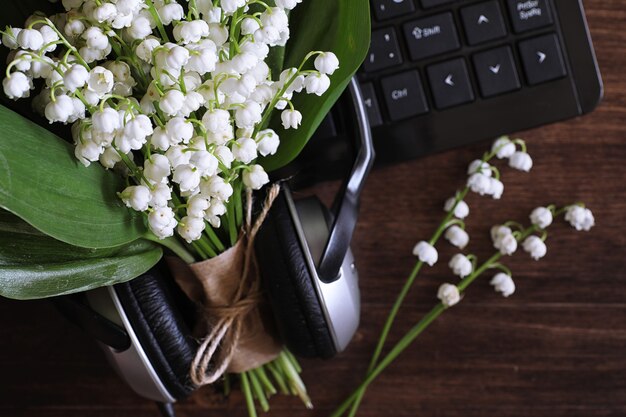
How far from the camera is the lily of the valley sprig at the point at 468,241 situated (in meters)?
0.63

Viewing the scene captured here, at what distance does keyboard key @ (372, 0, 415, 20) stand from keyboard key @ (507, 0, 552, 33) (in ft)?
0.24

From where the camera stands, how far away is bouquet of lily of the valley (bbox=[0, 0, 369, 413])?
36 cm

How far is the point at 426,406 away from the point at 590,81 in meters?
0.29

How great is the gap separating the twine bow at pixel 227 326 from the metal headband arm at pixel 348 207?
0.16 ft

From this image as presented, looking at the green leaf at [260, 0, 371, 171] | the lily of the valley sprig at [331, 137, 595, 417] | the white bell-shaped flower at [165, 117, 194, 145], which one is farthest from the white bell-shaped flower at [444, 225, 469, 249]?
the white bell-shaped flower at [165, 117, 194, 145]

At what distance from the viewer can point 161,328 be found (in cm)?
52

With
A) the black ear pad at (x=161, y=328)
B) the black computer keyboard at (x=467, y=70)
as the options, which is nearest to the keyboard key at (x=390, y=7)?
the black computer keyboard at (x=467, y=70)

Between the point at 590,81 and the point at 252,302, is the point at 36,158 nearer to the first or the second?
the point at 252,302

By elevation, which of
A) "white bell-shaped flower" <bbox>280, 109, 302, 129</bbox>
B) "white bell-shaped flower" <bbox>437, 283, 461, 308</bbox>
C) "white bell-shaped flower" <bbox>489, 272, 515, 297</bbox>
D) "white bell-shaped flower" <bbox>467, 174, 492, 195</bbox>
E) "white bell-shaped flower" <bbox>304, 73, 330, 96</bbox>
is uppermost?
"white bell-shaped flower" <bbox>304, 73, 330, 96</bbox>

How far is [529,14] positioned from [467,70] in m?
0.06

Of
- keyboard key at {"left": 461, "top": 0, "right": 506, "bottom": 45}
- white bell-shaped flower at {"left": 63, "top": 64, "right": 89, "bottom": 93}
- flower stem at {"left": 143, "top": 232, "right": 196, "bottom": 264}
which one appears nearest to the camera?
white bell-shaped flower at {"left": 63, "top": 64, "right": 89, "bottom": 93}

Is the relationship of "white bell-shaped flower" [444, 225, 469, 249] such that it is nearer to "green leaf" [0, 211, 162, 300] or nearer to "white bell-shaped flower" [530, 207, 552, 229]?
"white bell-shaped flower" [530, 207, 552, 229]

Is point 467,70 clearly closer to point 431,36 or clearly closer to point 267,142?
point 431,36

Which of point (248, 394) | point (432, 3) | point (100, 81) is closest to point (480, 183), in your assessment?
point (432, 3)
